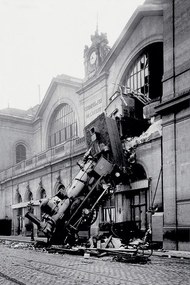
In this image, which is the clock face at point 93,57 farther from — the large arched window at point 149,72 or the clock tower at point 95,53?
the large arched window at point 149,72

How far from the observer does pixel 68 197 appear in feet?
58.2

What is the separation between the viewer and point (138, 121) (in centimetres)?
2050

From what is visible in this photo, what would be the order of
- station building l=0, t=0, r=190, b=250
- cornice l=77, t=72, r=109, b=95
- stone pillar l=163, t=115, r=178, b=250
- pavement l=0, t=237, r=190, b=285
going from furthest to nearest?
cornice l=77, t=72, r=109, b=95, station building l=0, t=0, r=190, b=250, stone pillar l=163, t=115, r=178, b=250, pavement l=0, t=237, r=190, b=285

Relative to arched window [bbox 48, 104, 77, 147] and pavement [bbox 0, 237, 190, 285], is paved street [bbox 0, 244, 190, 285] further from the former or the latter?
arched window [bbox 48, 104, 77, 147]

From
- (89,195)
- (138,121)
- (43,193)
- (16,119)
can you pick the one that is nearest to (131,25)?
(138,121)

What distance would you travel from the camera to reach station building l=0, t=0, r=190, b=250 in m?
16.4

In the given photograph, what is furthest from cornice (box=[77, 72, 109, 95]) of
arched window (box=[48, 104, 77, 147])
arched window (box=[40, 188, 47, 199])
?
arched window (box=[40, 188, 47, 199])

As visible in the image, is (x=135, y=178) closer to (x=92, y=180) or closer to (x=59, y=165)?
(x=92, y=180)

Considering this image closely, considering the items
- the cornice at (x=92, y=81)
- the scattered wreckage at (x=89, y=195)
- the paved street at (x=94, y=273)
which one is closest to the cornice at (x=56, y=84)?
the cornice at (x=92, y=81)

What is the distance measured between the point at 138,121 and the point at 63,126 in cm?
1572

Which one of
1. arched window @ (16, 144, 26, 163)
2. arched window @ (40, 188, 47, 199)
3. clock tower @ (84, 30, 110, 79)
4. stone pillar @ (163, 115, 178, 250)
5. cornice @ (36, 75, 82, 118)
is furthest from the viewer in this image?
arched window @ (16, 144, 26, 163)

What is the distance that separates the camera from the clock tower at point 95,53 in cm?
3203

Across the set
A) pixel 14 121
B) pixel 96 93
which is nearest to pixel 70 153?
pixel 96 93

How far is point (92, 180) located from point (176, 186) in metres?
3.85
